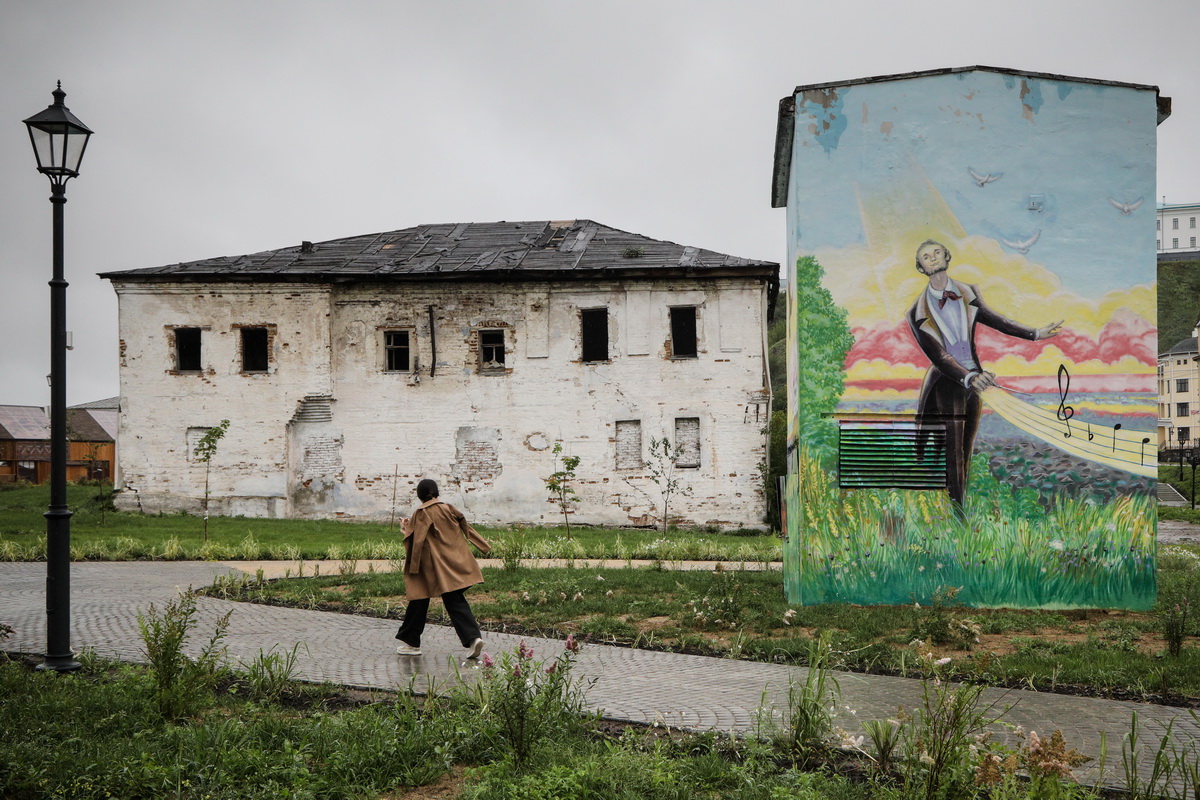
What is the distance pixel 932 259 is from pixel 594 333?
60.2ft

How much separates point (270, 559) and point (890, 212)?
39.6ft

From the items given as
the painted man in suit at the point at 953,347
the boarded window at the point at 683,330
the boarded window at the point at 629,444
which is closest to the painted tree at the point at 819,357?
the painted man in suit at the point at 953,347

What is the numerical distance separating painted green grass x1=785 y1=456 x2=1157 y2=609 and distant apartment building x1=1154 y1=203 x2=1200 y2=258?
135 meters

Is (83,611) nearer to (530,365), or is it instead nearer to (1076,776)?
(1076,776)

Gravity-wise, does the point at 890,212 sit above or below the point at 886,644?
above

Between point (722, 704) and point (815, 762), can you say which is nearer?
point (815, 762)

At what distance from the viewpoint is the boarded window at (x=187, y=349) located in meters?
29.2

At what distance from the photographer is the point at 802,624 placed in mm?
9281

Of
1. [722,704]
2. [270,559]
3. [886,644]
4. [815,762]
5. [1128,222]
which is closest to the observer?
[815,762]

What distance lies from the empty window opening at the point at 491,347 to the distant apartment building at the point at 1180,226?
124 m

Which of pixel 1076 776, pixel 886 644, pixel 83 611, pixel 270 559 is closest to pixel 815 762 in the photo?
pixel 1076 776

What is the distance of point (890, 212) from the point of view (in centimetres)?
1051

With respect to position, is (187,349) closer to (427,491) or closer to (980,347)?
(427,491)

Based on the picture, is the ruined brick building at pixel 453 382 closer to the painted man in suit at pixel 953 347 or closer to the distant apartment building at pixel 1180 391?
the painted man in suit at pixel 953 347
